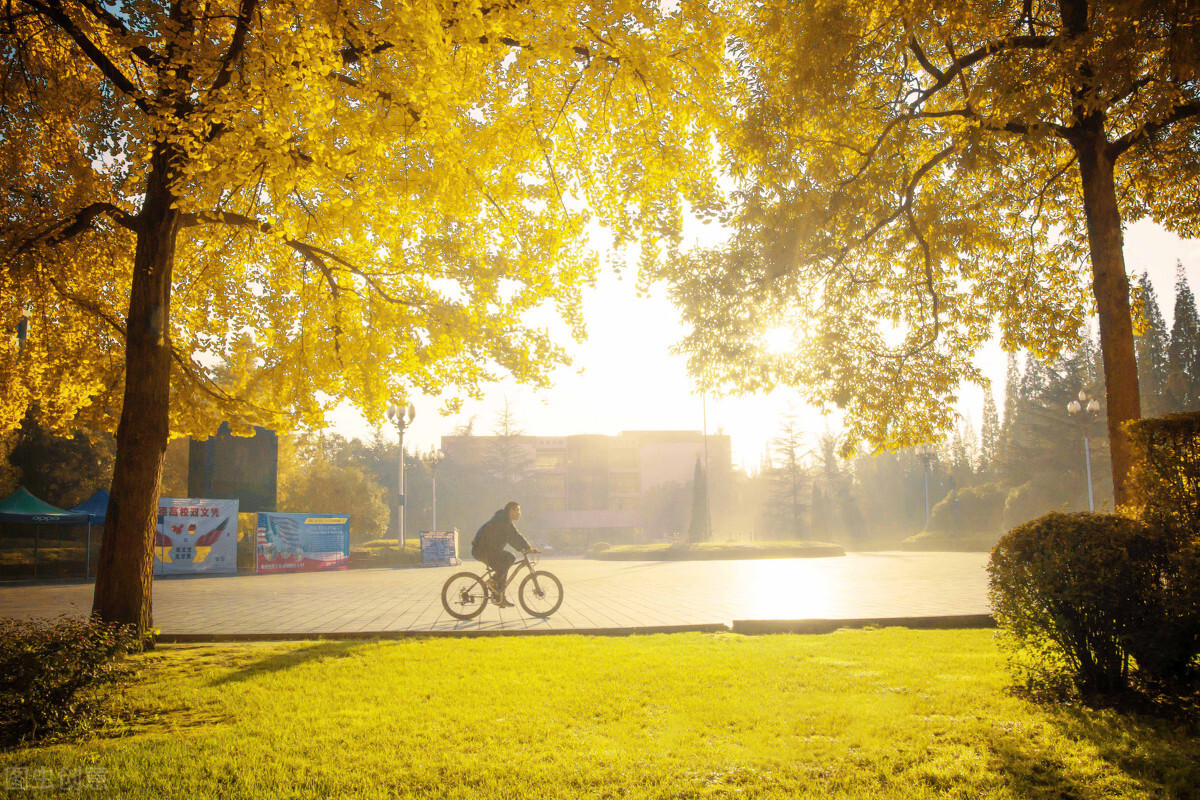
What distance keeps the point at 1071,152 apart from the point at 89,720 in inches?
484

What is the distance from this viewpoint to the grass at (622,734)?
3.45 meters

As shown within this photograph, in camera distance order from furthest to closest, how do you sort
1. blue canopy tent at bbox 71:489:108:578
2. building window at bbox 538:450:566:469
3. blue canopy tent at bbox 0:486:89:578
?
building window at bbox 538:450:566:469 < blue canopy tent at bbox 71:489:108:578 < blue canopy tent at bbox 0:486:89:578

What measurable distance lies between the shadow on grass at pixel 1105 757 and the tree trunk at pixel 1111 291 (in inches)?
130

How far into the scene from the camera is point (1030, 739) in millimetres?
3986

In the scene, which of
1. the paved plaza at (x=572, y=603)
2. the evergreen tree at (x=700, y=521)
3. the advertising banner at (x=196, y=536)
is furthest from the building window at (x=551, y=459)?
the paved plaza at (x=572, y=603)

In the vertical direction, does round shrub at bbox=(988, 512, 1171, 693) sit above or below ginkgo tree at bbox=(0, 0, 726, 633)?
below

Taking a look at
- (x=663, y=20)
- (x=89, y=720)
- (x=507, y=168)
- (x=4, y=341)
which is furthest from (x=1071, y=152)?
(x=4, y=341)

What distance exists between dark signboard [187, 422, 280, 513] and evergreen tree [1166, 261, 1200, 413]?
58566 millimetres

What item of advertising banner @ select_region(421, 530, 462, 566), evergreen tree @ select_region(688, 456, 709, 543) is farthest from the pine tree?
advertising banner @ select_region(421, 530, 462, 566)

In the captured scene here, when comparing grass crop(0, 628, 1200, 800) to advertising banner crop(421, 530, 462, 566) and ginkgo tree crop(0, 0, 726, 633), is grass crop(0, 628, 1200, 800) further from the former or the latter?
advertising banner crop(421, 530, 462, 566)

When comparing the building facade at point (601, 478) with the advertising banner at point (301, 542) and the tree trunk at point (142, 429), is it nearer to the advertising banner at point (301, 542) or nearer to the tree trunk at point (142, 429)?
the advertising banner at point (301, 542)

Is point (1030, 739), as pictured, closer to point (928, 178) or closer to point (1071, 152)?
point (928, 178)

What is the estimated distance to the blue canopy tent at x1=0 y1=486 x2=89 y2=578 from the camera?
2053 cm

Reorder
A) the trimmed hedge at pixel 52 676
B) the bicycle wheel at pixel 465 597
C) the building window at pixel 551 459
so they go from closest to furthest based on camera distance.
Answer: the trimmed hedge at pixel 52 676 < the bicycle wheel at pixel 465 597 < the building window at pixel 551 459
